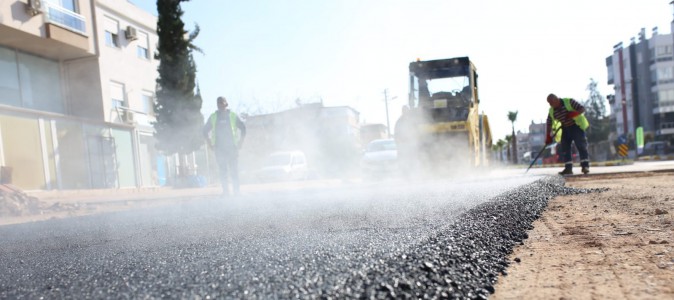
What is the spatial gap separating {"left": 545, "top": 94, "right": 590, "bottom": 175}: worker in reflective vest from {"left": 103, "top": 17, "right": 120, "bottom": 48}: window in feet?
46.2

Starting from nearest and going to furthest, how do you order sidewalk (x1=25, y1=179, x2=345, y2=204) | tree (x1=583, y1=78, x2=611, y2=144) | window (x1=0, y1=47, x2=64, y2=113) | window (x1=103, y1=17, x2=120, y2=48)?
sidewalk (x1=25, y1=179, x2=345, y2=204), window (x1=0, y1=47, x2=64, y2=113), window (x1=103, y1=17, x2=120, y2=48), tree (x1=583, y1=78, x2=611, y2=144)

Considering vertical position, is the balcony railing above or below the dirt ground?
above

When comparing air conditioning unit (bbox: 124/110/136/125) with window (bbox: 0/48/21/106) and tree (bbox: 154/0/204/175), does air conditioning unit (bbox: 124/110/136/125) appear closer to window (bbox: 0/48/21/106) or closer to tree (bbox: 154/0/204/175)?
tree (bbox: 154/0/204/175)

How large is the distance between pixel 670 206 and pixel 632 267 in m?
1.88

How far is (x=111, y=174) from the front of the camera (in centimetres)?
1459

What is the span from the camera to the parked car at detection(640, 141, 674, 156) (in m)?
35.9

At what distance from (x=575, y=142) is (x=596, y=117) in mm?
58003

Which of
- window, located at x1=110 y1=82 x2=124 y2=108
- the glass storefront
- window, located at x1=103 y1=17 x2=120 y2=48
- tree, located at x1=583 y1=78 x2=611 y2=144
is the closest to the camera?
the glass storefront

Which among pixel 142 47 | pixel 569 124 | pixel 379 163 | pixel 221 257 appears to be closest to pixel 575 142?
pixel 569 124

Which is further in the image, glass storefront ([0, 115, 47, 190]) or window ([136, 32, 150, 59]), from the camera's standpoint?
window ([136, 32, 150, 59])

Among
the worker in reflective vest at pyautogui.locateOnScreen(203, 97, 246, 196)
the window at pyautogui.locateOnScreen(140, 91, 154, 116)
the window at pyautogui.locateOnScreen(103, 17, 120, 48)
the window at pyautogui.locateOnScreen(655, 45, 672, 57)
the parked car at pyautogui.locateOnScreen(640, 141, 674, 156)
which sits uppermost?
the window at pyautogui.locateOnScreen(655, 45, 672, 57)

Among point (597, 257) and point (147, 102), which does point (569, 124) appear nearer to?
point (597, 257)

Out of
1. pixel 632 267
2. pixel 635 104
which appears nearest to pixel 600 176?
pixel 632 267

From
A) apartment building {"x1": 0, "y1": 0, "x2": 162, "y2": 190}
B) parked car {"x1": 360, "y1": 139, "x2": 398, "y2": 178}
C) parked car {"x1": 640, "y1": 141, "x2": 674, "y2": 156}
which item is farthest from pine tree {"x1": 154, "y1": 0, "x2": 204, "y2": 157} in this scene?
parked car {"x1": 640, "y1": 141, "x2": 674, "y2": 156}
